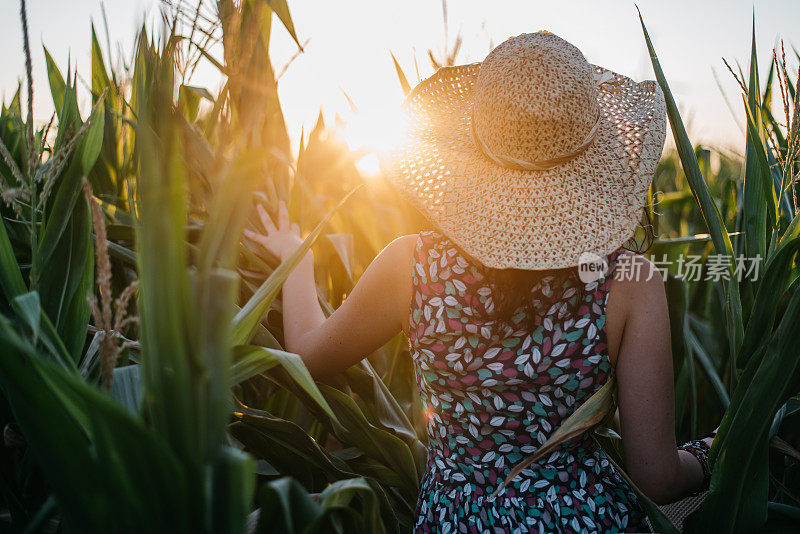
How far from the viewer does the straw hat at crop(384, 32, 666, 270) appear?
0.88m

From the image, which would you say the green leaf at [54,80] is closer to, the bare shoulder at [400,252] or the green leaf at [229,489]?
the bare shoulder at [400,252]

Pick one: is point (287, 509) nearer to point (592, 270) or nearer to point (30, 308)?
point (30, 308)

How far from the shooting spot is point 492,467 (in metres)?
0.98

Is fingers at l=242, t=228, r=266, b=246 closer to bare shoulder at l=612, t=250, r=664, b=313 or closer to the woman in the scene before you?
the woman

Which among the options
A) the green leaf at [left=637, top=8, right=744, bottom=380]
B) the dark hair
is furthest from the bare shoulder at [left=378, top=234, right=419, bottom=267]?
the green leaf at [left=637, top=8, right=744, bottom=380]

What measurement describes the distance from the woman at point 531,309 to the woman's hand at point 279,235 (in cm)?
20

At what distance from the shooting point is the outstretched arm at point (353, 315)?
3.24ft

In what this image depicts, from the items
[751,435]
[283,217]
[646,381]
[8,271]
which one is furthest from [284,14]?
[751,435]

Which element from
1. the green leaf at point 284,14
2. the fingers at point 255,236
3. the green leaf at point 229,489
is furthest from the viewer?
the fingers at point 255,236

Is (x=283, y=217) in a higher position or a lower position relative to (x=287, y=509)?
higher

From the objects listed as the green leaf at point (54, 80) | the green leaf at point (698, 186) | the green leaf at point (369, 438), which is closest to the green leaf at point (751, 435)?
the green leaf at point (698, 186)

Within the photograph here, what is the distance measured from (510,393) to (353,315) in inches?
12.2

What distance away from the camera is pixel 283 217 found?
1173 millimetres

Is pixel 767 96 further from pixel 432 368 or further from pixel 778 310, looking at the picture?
pixel 432 368
